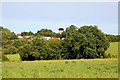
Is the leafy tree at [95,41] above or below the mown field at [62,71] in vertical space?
above

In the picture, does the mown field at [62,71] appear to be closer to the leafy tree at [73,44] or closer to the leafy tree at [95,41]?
the leafy tree at [73,44]

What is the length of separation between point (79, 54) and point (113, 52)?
290 inches

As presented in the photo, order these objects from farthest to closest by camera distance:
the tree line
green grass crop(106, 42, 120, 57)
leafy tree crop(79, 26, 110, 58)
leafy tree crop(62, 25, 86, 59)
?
green grass crop(106, 42, 120, 57) < leafy tree crop(79, 26, 110, 58) < leafy tree crop(62, 25, 86, 59) < the tree line

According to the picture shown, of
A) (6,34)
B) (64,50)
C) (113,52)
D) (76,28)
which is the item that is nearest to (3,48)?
(6,34)

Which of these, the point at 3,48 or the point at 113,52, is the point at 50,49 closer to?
the point at 3,48

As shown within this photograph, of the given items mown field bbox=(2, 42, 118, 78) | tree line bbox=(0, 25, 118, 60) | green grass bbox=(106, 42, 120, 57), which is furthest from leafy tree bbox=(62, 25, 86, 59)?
mown field bbox=(2, 42, 118, 78)

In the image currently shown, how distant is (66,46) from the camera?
6212 centimetres

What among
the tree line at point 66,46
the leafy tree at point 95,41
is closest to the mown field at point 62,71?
the tree line at point 66,46

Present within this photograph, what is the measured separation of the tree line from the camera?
57.8 metres

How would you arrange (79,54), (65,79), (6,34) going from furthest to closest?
(6,34)
(79,54)
(65,79)

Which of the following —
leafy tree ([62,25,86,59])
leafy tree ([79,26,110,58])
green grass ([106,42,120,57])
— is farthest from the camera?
green grass ([106,42,120,57])

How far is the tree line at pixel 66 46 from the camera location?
57.8 metres

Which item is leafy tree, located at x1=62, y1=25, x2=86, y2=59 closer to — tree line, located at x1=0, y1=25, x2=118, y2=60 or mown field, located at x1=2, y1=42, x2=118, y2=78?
tree line, located at x1=0, y1=25, x2=118, y2=60

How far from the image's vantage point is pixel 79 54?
62.2m
